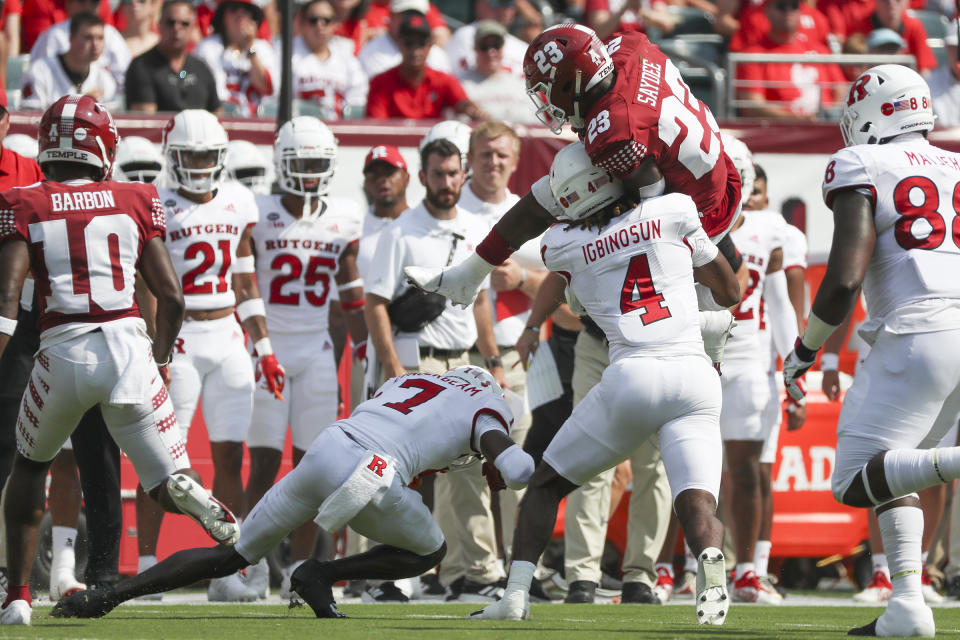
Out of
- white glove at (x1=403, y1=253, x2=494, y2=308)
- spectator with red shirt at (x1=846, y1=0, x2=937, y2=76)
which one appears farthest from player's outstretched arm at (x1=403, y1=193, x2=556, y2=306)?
spectator with red shirt at (x1=846, y1=0, x2=937, y2=76)

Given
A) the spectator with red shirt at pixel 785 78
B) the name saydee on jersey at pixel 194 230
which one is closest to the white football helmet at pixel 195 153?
the name saydee on jersey at pixel 194 230

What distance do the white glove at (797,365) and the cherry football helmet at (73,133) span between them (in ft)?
8.17

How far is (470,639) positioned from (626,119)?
6.01ft

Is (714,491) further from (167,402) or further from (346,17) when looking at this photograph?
(346,17)

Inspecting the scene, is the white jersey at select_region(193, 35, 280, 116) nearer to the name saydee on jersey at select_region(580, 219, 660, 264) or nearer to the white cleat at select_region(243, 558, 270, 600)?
the white cleat at select_region(243, 558, 270, 600)

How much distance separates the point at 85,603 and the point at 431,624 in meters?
1.20

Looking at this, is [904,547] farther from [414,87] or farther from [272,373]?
[414,87]

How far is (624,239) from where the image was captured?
5000mm

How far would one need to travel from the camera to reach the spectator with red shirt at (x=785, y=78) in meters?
11.1

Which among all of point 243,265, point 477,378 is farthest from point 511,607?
point 243,265

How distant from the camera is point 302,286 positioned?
774 cm

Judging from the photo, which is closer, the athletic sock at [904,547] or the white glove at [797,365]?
the athletic sock at [904,547]

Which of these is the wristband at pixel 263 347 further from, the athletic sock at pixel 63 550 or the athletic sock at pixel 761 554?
the athletic sock at pixel 761 554

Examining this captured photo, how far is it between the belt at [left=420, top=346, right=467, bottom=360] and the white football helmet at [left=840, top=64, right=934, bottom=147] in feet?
9.22
